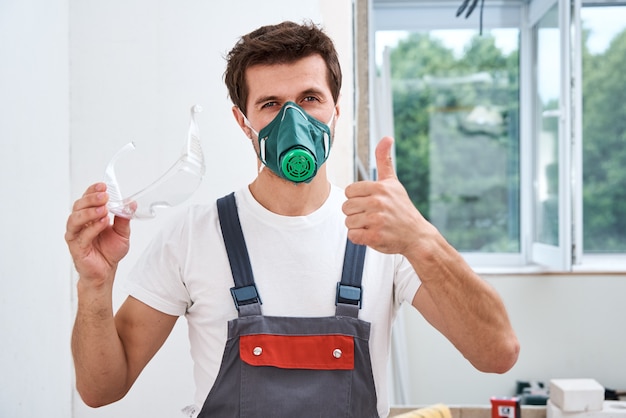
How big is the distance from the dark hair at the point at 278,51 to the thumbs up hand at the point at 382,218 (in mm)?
395

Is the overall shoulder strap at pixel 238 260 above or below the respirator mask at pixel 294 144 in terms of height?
below

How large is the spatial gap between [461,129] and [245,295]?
329cm

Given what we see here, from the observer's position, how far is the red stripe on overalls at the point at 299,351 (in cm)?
128

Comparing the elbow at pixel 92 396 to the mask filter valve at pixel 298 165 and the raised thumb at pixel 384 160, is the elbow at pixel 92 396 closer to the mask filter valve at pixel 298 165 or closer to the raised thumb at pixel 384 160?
the mask filter valve at pixel 298 165

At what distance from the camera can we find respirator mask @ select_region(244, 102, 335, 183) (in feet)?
4.00

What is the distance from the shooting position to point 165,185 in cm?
126

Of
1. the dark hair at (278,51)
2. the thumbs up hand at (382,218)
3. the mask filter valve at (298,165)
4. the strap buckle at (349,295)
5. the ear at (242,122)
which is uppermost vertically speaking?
the dark hair at (278,51)

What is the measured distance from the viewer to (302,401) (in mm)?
1260

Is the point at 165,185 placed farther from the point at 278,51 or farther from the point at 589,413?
the point at 589,413

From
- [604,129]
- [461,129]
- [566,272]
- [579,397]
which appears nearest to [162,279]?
[579,397]

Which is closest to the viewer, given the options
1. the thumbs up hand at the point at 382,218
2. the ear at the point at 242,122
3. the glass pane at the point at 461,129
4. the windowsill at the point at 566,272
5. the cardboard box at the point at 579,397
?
the thumbs up hand at the point at 382,218

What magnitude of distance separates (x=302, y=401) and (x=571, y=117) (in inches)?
109

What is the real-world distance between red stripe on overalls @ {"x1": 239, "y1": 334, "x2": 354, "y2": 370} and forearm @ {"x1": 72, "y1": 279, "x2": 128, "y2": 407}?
25cm

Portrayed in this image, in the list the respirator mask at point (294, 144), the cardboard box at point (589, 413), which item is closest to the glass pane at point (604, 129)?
the cardboard box at point (589, 413)
